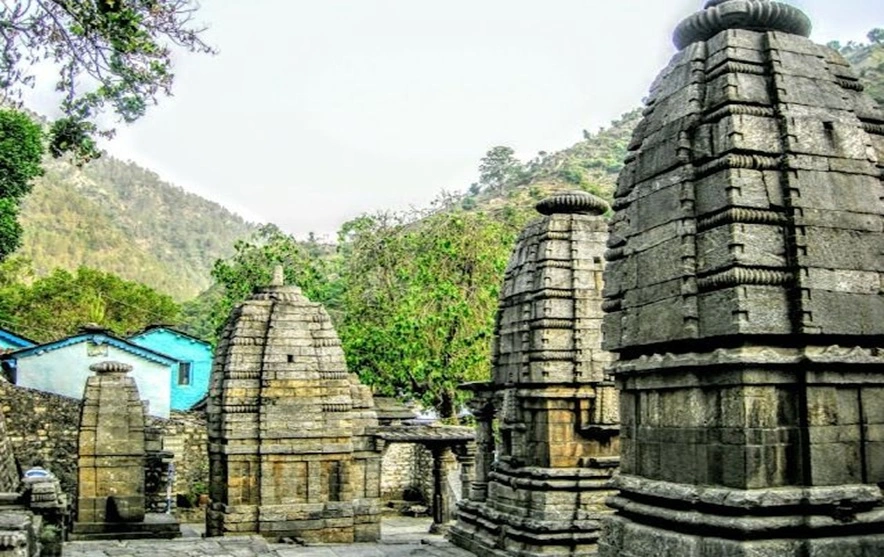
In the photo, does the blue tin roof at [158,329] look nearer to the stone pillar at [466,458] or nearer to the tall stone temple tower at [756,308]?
the stone pillar at [466,458]

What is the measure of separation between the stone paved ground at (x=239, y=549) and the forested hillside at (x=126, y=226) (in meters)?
59.5

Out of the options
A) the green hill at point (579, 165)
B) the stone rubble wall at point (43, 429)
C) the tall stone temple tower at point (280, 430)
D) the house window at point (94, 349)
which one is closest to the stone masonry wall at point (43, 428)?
the stone rubble wall at point (43, 429)

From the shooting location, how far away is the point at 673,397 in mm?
6074

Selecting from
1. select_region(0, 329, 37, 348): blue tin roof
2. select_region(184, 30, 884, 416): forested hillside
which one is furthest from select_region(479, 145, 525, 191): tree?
select_region(0, 329, 37, 348): blue tin roof

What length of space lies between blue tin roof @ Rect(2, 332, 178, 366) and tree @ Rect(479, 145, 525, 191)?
60.2 meters

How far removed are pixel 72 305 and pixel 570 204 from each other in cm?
3494

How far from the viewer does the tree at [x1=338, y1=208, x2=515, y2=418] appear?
2833cm

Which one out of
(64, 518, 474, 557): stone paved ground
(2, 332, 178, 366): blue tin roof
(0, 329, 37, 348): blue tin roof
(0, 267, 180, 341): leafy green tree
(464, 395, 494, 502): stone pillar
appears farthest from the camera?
(0, 267, 180, 341): leafy green tree

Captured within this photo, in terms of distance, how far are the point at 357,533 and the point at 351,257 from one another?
2232cm

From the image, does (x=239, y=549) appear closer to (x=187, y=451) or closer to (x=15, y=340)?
(x=187, y=451)

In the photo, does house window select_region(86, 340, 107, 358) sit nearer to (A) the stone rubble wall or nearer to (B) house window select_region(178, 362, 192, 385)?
(A) the stone rubble wall

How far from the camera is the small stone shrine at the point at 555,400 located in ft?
35.9

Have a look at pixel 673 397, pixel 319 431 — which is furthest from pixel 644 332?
pixel 319 431

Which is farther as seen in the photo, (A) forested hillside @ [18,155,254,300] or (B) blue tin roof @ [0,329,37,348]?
(A) forested hillside @ [18,155,254,300]
